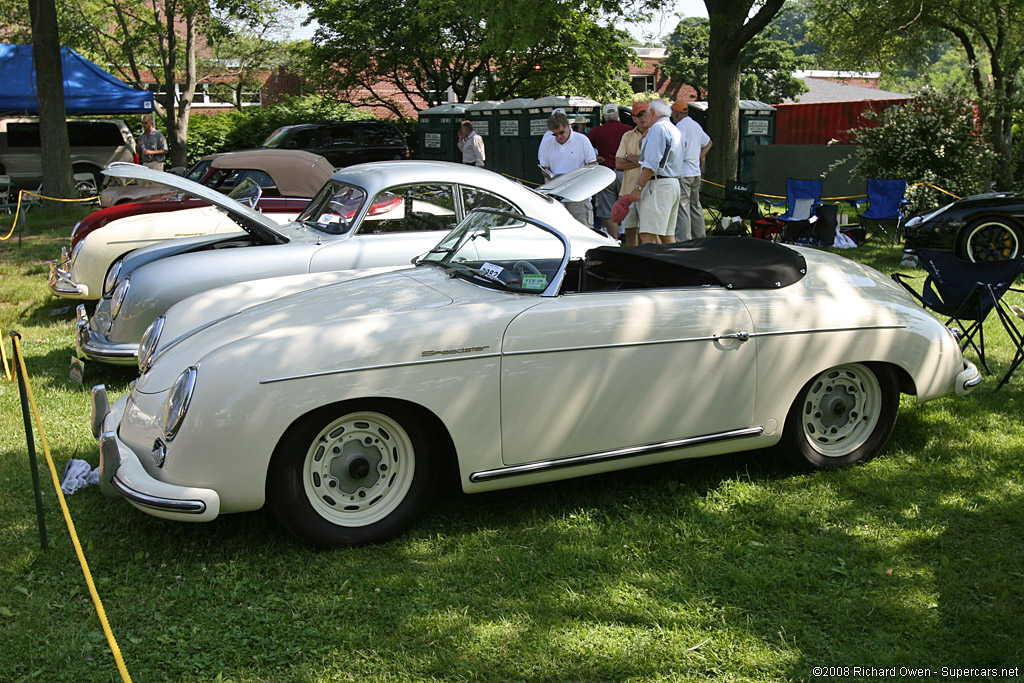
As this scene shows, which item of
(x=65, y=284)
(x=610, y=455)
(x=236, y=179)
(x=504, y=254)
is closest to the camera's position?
(x=610, y=455)

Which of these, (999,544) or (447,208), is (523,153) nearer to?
(447,208)

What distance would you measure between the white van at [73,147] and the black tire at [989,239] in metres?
18.1

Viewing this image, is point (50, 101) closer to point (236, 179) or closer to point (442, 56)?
point (236, 179)

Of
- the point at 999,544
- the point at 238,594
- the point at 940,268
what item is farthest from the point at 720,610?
the point at 940,268

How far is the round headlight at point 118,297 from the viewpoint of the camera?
6105mm

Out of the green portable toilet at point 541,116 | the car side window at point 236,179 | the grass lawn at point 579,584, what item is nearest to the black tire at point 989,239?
the grass lawn at point 579,584

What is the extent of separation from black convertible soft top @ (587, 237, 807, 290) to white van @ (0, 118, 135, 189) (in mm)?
19127

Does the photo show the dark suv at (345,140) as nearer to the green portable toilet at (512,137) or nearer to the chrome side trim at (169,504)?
the green portable toilet at (512,137)

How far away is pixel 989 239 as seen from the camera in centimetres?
1081

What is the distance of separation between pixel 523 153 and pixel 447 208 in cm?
1353

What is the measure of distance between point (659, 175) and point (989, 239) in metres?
4.68

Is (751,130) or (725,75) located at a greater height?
(725,75)

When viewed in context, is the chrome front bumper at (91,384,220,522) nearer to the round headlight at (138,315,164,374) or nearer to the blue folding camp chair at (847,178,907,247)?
the round headlight at (138,315,164,374)

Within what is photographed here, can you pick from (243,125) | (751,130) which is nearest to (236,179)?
(751,130)
